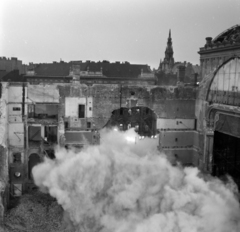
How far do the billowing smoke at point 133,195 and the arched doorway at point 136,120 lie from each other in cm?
600

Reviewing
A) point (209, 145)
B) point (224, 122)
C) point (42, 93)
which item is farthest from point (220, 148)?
point (42, 93)

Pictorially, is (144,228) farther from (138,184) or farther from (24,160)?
(24,160)

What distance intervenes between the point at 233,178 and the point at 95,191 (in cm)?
1051

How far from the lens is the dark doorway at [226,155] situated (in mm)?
24109

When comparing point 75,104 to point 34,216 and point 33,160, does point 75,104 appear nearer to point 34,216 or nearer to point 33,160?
point 33,160

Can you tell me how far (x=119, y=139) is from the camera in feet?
82.7

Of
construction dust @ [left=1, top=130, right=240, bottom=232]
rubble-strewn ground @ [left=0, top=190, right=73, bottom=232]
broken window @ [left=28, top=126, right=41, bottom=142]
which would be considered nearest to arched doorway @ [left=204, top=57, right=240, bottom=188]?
construction dust @ [left=1, top=130, right=240, bottom=232]

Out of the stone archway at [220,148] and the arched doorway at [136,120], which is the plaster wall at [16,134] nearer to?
the arched doorway at [136,120]

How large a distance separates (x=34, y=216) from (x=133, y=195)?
6264 mm

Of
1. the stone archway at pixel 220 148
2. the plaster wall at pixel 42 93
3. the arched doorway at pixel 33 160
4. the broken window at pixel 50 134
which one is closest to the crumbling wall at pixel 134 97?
the plaster wall at pixel 42 93

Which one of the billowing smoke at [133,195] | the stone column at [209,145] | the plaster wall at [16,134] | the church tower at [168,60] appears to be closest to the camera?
the billowing smoke at [133,195]

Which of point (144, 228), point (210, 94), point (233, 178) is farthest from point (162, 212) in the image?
point (210, 94)

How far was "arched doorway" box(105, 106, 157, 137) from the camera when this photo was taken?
1085 inches

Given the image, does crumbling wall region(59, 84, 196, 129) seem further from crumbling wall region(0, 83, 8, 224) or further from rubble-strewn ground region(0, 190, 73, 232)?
rubble-strewn ground region(0, 190, 73, 232)
